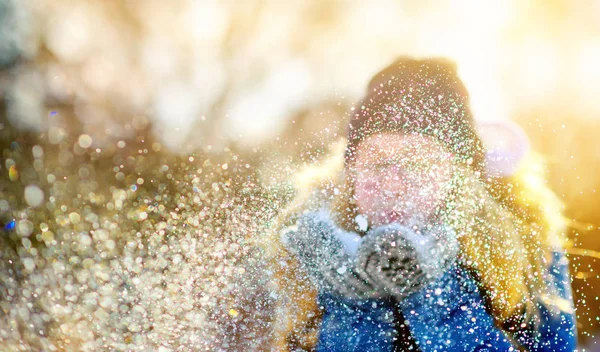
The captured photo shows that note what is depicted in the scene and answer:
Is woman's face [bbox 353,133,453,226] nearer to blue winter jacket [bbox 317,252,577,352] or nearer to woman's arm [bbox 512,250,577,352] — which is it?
blue winter jacket [bbox 317,252,577,352]

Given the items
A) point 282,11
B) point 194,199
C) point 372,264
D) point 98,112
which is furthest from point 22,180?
point 372,264

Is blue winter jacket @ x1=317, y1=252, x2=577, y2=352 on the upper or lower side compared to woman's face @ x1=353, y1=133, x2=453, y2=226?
lower

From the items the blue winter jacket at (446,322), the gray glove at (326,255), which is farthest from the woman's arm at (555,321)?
the gray glove at (326,255)

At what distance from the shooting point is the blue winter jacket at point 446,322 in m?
0.73

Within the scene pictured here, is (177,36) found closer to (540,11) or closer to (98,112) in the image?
(98,112)

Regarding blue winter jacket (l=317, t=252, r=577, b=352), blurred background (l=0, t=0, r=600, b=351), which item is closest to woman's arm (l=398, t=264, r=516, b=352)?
blue winter jacket (l=317, t=252, r=577, b=352)

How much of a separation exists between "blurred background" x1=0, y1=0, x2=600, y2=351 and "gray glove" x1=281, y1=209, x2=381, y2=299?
9 centimetres

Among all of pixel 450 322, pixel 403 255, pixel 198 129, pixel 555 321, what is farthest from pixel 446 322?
pixel 198 129

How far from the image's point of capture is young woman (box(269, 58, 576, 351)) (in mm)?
751

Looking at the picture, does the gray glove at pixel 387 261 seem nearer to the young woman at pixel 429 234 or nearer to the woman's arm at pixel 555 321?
the young woman at pixel 429 234

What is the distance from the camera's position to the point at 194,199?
0.91 meters

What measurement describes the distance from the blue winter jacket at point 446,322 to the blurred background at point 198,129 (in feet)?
0.21

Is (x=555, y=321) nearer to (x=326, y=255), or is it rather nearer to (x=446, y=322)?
(x=446, y=322)

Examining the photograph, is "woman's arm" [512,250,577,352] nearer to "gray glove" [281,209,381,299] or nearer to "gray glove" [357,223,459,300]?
"gray glove" [357,223,459,300]
